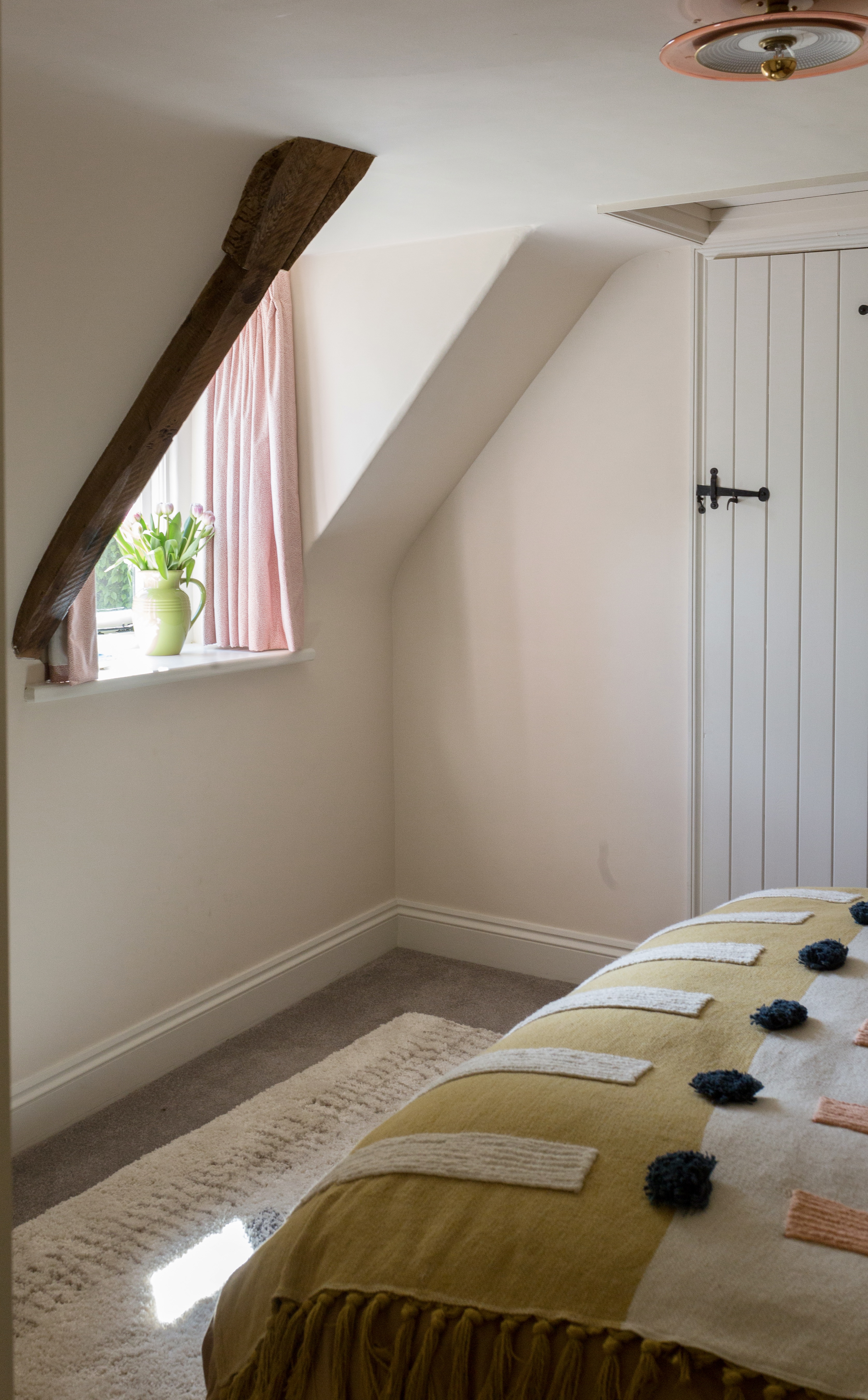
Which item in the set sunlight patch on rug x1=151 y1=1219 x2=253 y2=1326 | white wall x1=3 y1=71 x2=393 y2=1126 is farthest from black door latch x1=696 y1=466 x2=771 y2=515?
sunlight patch on rug x1=151 y1=1219 x2=253 y2=1326

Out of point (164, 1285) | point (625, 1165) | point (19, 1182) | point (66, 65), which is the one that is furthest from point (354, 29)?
point (19, 1182)

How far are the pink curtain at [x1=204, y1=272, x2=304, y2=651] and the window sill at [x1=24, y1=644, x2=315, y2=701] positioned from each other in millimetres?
67

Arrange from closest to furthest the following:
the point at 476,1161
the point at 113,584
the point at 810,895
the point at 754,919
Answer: the point at 476,1161, the point at 754,919, the point at 810,895, the point at 113,584

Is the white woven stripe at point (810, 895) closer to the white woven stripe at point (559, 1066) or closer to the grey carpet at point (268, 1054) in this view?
the white woven stripe at point (559, 1066)

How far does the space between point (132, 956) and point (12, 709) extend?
2.38ft

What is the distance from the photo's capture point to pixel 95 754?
105 inches

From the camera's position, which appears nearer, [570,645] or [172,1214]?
[172,1214]

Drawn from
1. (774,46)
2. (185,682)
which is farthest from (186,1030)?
(774,46)

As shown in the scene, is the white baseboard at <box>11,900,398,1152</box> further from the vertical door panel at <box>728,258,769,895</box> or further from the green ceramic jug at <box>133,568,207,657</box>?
the vertical door panel at <box>728,258,769,895</box>

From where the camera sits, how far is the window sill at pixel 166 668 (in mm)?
2520

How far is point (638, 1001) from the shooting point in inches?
67.8

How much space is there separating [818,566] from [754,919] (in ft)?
4.20

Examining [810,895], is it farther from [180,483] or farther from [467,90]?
[180,483]

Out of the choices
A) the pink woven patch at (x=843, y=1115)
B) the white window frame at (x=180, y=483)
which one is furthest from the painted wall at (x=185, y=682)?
the pink woven patch at (x=843, y=1115)
